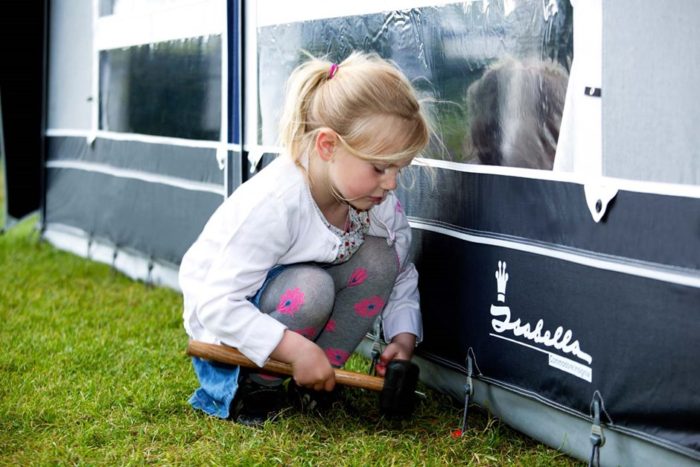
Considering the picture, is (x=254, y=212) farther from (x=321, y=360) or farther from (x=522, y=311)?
(x=522, y=311)

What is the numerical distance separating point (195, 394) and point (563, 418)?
0.87 meters

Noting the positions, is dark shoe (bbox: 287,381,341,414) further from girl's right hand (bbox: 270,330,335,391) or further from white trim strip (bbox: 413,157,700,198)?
white trim strip (bbox: 413,157,700,198)

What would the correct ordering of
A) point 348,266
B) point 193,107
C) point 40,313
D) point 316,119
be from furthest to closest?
point 193,107
point 40,313
point 348,266
point 316,119

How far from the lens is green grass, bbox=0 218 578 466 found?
2027mm

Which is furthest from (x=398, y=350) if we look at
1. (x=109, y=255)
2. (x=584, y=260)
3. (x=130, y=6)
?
(x=109, y=255)

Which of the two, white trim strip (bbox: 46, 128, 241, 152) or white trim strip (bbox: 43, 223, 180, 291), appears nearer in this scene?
white trim strip (bbox: 46, 128, 241, 152)

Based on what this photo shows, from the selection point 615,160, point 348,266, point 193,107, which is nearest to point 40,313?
point 193,107

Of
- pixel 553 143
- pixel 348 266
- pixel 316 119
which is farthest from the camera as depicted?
pixel 348 266

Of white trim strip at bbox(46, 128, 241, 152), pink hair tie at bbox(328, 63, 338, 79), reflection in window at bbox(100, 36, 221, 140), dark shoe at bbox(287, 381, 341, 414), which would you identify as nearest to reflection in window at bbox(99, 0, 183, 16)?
reflection in window at bbox(100, 36, 221, 140)

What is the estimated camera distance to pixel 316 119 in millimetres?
2125

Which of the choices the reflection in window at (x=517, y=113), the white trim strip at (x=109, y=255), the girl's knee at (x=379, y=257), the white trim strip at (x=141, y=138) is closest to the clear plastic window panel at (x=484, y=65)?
the reflection in window at (x=517, y=113)

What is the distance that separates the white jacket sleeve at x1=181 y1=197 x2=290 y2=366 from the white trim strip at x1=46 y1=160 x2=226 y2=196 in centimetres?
124

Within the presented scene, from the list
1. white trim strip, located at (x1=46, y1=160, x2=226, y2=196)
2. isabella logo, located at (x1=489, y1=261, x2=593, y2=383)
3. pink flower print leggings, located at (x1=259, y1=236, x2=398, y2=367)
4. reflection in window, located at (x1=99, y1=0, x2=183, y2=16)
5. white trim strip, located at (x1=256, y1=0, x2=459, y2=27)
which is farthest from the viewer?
reflection in window, located at (x1=99, y1=0, x2=183, y2=16)

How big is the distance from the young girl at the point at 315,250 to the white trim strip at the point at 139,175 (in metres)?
1.12
